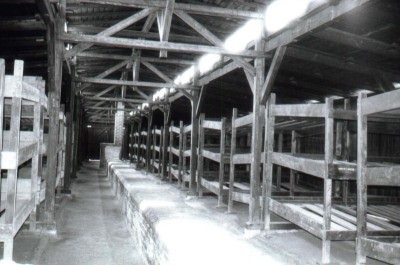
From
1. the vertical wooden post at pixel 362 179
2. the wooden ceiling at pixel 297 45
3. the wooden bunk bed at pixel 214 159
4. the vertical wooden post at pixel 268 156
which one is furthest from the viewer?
the wooden bunk bed at pixel 214 159

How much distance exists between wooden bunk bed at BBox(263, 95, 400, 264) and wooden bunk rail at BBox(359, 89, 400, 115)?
0.44 metres

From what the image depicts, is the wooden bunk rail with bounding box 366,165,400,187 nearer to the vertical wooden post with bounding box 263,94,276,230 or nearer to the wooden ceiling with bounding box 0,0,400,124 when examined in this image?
the wooden ceiling with bounding box 0,0,400,124

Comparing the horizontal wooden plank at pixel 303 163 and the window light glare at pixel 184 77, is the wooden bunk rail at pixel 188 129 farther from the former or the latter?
the horizontal wooden plank at pixel 303 163

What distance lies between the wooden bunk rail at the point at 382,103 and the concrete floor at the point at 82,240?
16.1 feet

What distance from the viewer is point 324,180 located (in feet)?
12.7

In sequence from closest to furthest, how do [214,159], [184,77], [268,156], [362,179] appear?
[362,179], [268,156], [214,159], [184,77]

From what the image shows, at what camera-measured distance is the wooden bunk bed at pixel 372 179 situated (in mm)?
3066

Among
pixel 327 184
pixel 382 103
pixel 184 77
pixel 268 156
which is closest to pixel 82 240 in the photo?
pixel 268 156

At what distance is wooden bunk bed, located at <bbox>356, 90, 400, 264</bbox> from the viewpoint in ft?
10.1

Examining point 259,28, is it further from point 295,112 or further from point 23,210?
point 23,210

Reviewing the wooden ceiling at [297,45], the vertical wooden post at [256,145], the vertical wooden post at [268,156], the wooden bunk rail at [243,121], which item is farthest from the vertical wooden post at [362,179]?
the wooden bunk rail at [243,121]

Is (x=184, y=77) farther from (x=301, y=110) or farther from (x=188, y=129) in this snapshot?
(x=301, y=110)

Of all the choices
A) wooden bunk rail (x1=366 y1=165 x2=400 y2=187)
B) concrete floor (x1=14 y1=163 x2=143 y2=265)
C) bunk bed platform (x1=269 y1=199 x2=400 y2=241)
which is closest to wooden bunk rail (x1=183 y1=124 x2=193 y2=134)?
concrete floor (x1=14 y1=163 x2=143 y2=265)

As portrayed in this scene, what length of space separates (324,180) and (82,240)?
5249mm
